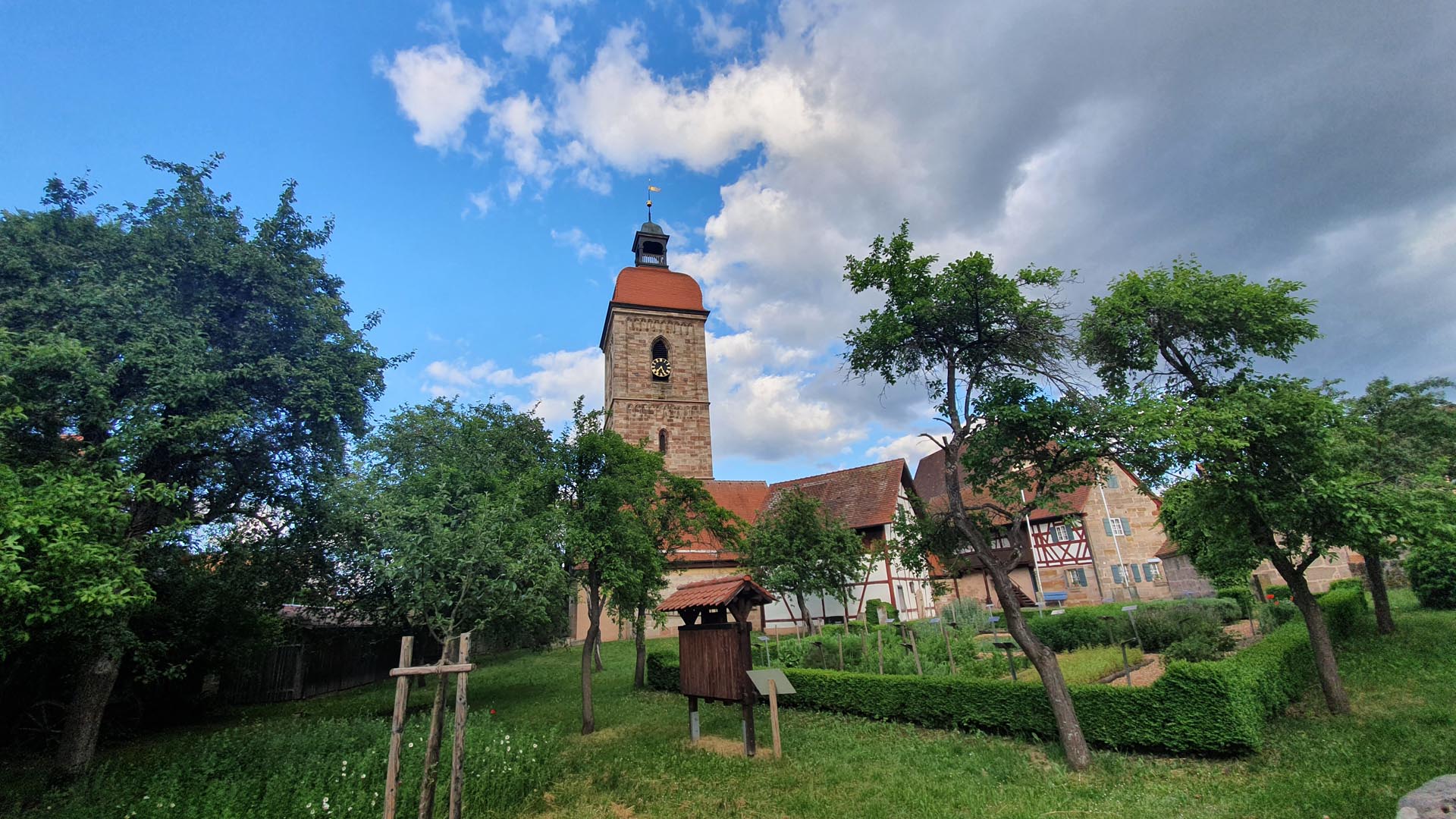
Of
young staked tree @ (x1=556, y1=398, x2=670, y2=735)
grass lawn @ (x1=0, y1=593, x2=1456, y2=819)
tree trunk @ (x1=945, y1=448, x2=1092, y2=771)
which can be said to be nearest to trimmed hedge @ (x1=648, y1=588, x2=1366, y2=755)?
grass lawn @ (x1=0, y1=593, x2=1456, y2=819)

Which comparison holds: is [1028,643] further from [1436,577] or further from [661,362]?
[661,362]

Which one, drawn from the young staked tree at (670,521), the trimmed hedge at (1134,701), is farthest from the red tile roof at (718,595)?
the young staked tree at (670,521)

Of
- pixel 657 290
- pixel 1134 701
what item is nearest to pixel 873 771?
pixel 1134 701

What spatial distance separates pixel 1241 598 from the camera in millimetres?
20672

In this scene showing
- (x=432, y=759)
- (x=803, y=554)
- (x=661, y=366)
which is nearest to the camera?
(x=432, y=759)

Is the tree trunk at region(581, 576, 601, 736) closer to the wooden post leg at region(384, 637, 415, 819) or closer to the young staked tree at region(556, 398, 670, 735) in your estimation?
the young staked tree at region(556, 398, 670, 735)

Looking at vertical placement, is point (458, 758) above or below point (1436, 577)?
below

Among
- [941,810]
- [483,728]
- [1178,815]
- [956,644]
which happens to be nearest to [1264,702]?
[1178,815]

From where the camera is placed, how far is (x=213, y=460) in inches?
476

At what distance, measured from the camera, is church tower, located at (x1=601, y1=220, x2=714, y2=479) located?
36.2 metres

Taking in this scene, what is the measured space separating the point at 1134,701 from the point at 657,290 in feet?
113

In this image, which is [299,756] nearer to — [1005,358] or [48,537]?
[48,537]

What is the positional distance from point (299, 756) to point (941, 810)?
9.55 m

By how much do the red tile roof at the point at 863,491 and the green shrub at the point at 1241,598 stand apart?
1287 centimetres
